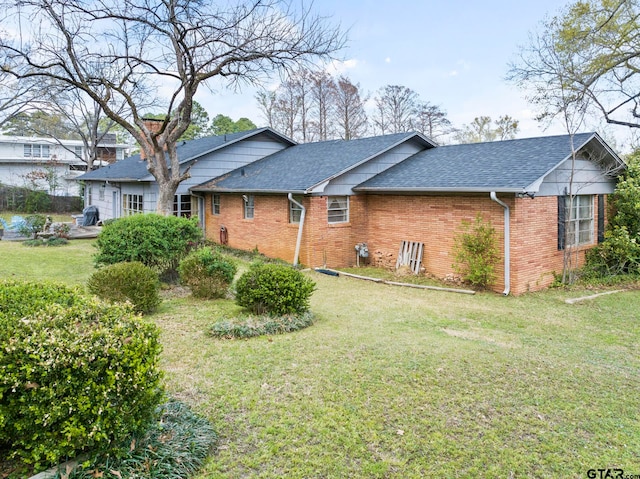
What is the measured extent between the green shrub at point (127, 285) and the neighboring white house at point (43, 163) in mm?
28548

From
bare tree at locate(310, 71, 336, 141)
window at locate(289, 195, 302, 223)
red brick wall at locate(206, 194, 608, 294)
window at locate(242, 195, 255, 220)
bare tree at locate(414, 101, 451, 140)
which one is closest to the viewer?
red brick wall at locate(206, 194, 608, 294)

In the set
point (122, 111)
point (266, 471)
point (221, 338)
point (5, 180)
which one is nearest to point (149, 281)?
point (221, 338)

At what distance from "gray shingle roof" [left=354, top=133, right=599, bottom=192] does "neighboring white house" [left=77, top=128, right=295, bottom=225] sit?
25.0 feet

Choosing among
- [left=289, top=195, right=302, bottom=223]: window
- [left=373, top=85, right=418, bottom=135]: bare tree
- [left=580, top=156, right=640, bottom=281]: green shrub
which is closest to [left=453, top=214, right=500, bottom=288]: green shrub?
[left=580, top=156, right=640, bottom=281]: green shrub

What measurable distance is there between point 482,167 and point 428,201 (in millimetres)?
1686

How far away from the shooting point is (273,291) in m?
7.42

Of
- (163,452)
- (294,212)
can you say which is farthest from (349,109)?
(163,452)

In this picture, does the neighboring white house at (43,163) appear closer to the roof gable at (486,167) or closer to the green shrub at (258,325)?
the roof gable at (486,167)

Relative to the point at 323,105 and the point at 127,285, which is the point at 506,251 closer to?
the point at 127,285

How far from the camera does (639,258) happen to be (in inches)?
489

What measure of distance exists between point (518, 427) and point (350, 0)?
1309 cm

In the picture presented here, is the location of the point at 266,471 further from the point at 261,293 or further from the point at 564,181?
the point at 564,181

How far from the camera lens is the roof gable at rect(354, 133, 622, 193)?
34.7 ft

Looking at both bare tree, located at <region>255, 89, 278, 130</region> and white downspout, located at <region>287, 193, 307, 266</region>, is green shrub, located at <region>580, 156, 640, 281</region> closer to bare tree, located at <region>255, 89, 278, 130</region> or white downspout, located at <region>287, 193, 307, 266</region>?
white downspout, located at <region>287, 193, 307, 266</region>
